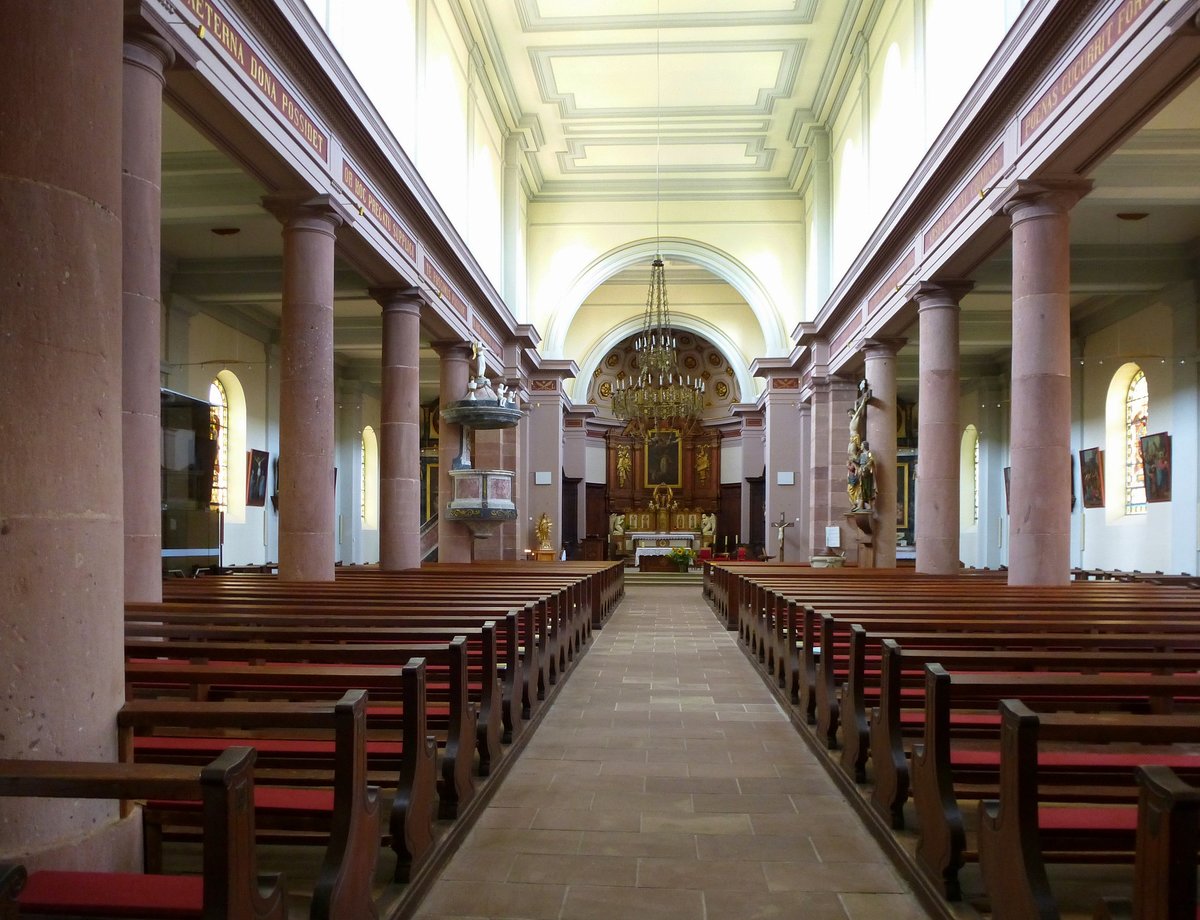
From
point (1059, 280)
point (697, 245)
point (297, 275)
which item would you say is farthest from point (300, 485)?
point (697, 245)

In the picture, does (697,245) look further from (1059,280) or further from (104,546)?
(104,546)

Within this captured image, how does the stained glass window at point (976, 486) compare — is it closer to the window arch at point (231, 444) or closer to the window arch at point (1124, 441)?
the window arch at point (1124, 441)

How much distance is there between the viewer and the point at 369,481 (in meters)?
25.2

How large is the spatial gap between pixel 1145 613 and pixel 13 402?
5854mm

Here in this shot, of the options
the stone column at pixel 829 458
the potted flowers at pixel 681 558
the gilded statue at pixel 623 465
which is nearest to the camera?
the stone column at pixel 829 458

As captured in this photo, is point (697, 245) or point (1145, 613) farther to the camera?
point (697, 245)

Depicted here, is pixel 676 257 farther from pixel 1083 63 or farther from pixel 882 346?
pixel 1083 63

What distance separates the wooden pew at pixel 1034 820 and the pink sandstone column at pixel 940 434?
31.7 feet

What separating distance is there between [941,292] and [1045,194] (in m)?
3.43

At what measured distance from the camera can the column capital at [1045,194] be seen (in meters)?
8.78

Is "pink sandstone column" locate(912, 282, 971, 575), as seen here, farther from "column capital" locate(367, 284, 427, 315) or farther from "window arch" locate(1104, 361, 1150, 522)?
"column capital" locate(367, 284, 427, 315)

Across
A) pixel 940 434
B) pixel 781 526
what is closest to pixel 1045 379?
pixel 940 434

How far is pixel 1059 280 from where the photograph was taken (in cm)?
890

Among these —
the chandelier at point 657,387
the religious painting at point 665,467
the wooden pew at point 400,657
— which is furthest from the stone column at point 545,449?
the wooden pew at point 400,657
